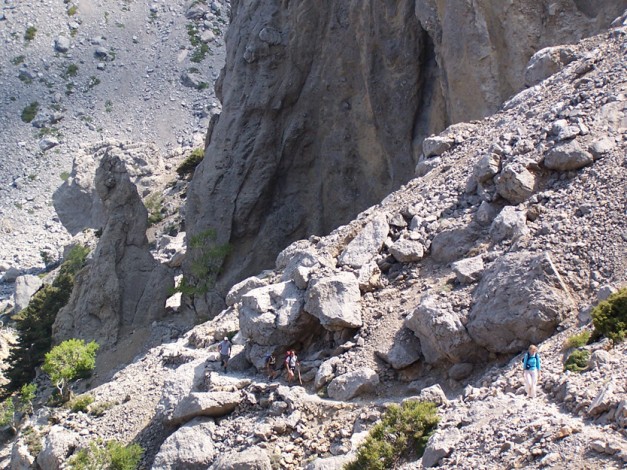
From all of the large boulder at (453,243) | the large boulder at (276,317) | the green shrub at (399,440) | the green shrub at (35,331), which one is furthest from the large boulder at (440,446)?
the green shrub at (35,331)

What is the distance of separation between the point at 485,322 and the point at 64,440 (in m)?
17.3

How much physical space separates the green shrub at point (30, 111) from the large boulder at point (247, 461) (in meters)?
86.0

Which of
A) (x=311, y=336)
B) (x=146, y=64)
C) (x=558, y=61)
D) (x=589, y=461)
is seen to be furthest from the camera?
(x=146, y=64)

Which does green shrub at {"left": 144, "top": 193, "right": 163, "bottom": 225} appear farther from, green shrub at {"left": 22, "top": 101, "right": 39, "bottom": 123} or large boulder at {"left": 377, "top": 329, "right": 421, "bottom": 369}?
large boulder at {"left": 377, "top": 329, "right": 421, "bottom": 369}

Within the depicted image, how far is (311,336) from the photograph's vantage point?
2978 cm

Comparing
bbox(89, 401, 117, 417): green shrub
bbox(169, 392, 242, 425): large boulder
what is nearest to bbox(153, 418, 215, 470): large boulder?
bbox(169, 392, 242, 425): large boulder

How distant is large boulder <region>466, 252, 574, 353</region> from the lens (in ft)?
77.4

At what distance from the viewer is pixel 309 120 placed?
58.6m

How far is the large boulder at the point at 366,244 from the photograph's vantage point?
30.8 m

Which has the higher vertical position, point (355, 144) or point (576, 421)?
point (355, 144)

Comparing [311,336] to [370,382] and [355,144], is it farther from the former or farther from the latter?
[355,144]

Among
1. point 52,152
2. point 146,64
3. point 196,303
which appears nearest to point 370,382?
point 196,303

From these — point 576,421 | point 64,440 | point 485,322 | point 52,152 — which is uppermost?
point 52,152

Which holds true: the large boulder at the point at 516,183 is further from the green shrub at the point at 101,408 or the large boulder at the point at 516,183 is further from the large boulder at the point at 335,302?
the green shrub at the point at 101,408
